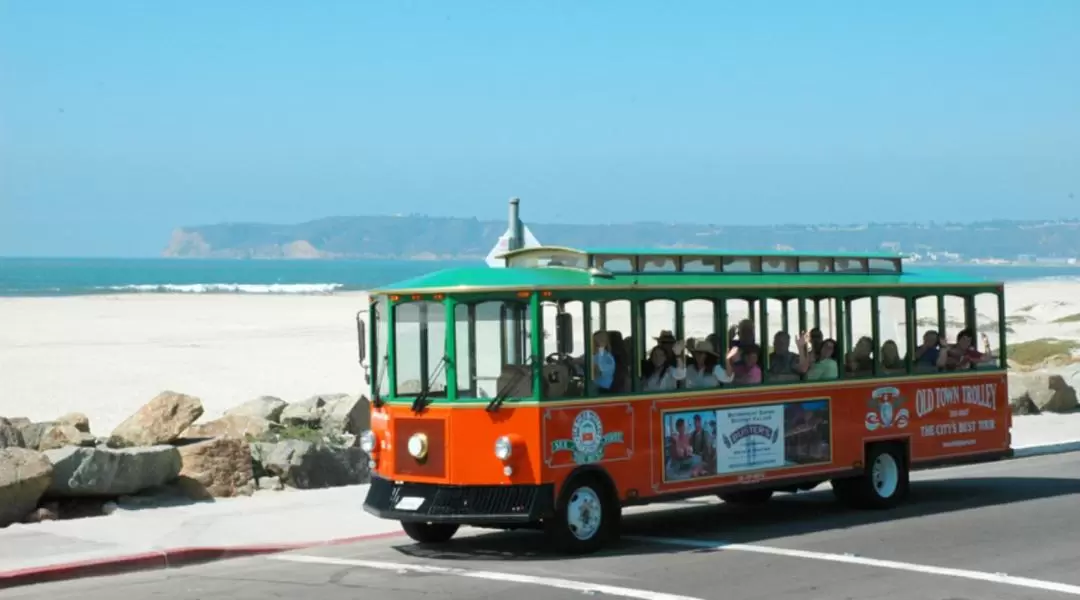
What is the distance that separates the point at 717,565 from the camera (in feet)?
40.0

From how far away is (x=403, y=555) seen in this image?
13.1m

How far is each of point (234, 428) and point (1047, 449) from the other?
11091 mm

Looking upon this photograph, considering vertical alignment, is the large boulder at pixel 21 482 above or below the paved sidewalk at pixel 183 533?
above

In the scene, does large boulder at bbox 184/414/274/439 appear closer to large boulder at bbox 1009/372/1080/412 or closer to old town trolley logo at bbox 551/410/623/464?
old town trolley logo at bbox 551/410/623/464

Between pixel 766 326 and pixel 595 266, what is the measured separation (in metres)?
→ 2.08

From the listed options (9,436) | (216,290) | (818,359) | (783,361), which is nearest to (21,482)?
(9,436)

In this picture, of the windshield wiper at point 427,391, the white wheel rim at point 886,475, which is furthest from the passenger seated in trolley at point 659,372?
the white wheel rim at point 886,475

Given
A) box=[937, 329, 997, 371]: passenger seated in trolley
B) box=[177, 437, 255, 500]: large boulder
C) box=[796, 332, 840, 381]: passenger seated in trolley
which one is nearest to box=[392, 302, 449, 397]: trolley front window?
box=[177, 437, 255, 500]: large boulder

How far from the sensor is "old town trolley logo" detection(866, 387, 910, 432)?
1535 centimetres

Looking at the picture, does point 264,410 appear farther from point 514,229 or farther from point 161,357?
point 161,357

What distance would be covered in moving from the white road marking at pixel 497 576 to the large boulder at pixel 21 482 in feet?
8.23

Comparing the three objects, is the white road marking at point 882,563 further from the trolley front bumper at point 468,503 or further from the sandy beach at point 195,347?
the sandy beach at point 195,347

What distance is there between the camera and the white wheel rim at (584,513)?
12750 mm

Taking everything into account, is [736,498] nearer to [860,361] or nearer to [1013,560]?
[860,361]
